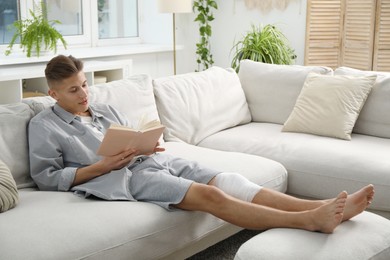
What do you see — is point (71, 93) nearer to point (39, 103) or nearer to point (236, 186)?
point (39, 103)

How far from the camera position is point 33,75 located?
14.2 ft

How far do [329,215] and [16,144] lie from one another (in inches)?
53.2

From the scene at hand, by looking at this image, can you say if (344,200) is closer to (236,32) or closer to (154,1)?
(236,32)

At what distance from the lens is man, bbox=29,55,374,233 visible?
7.58ft

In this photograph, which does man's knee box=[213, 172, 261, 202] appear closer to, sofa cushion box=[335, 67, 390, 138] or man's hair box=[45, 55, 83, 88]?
man's hair box=[45, 55, 83, 88]

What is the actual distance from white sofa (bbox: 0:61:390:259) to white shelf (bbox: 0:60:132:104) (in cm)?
122

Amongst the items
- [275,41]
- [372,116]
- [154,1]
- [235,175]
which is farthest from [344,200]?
[154,1]

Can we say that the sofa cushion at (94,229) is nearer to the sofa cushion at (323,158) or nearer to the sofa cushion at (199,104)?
the sofa cushion at (323,158)

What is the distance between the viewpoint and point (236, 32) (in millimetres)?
5770

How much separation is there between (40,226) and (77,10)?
3.64 meters

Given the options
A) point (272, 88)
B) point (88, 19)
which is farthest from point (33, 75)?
point (272, 88)

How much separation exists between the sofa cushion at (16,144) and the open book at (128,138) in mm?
388

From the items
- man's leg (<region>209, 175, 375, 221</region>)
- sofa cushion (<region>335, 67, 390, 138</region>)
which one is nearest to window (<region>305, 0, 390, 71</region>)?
sofa cushion (<region>335, 67, 390, 138</region>)

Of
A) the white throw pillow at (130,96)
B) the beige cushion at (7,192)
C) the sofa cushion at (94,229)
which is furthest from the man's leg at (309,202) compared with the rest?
the beige cushion at (7,192)
